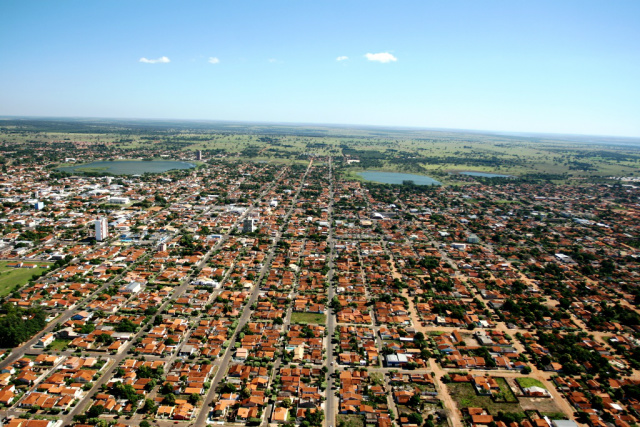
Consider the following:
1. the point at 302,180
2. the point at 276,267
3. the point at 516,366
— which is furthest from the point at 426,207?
the point at 516,366

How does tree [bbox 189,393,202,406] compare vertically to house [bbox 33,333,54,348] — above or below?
below

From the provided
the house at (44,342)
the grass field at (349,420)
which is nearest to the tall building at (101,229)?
the house at (44,342)

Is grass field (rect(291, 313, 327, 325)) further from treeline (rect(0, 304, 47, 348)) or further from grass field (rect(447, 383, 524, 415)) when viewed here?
treeline (rect(0, 304, 47, 348))

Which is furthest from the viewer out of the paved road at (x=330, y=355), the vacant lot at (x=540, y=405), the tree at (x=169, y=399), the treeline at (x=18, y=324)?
the treeline at (x=18, y=324)

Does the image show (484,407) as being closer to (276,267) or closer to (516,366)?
(516,366)

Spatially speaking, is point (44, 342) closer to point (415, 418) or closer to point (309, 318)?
point (309, 318)

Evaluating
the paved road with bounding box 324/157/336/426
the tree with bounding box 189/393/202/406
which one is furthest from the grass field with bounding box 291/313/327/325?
the tree with bounding box 189/393/202/406

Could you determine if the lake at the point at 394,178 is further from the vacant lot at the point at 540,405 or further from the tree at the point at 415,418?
the tree at the point at 415,418

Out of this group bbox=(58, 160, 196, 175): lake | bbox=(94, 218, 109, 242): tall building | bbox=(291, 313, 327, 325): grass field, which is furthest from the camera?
bbox=(58, 160, 196, 175): lake
